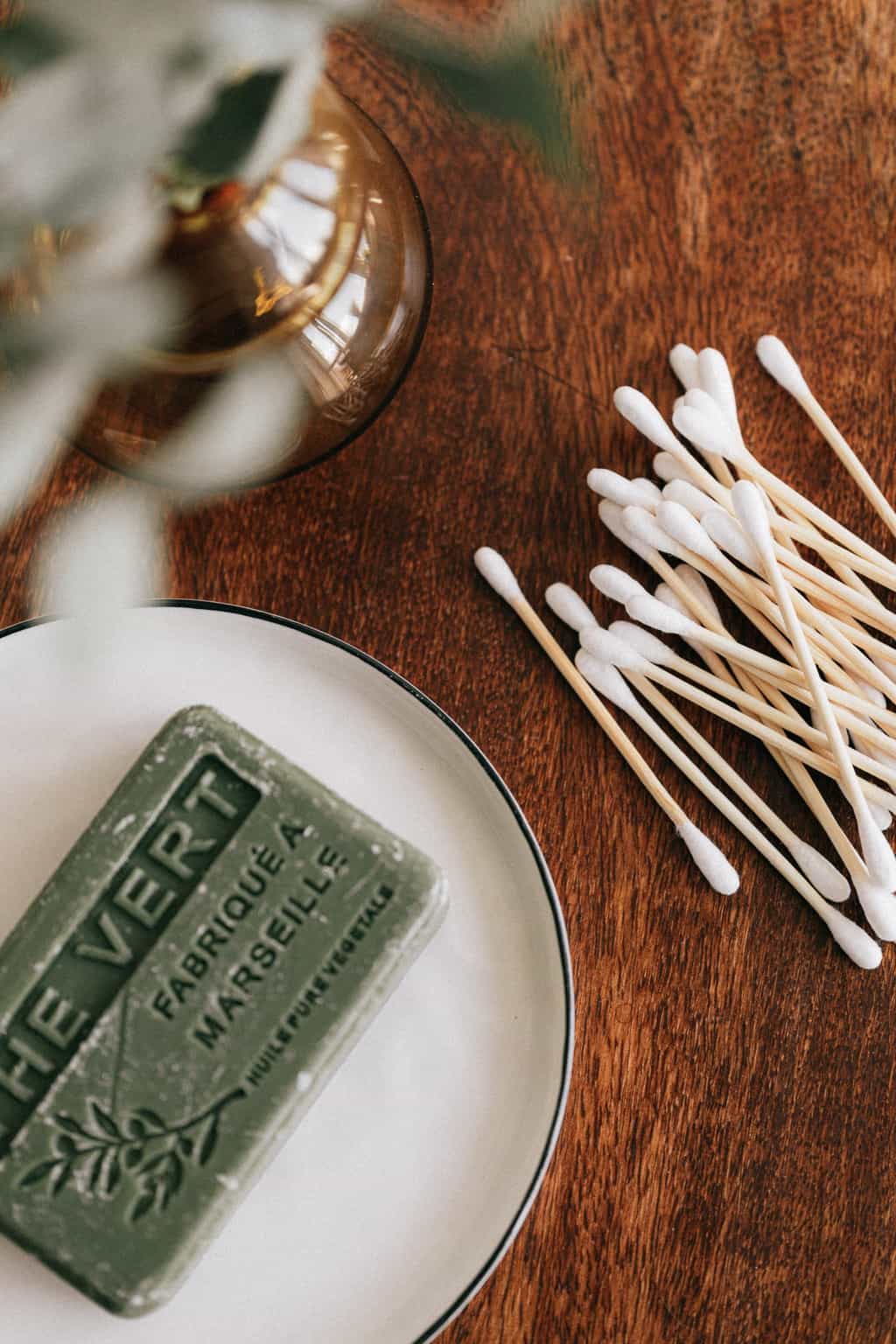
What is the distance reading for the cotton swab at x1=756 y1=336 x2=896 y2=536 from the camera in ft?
1.78

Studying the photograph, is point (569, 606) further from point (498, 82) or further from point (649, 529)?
point (498, 82)

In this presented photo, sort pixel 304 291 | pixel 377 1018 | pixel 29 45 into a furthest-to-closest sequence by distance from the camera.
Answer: pixel 377 1018
pixel 304 291
pixel 29 45

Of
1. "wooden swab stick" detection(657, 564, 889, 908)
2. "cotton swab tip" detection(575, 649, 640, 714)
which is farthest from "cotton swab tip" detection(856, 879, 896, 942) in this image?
"cotton swab tip" detection(575, 649, 640, 714)

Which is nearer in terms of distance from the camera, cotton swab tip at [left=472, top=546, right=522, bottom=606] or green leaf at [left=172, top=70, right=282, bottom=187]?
green leaf at [left=172, top=70, right=282, bottom=187]

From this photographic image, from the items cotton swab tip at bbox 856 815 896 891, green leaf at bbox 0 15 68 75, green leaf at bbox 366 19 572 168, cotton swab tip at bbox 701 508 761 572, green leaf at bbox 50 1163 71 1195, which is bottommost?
cotton swab tip at bbox 856 815 896 891

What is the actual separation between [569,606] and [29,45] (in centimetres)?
38

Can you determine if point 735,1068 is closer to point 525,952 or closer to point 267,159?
point 525,952

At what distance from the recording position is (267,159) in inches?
8.6

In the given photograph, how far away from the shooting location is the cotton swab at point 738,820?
1.72 feet

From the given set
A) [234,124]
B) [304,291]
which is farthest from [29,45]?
[304,291]

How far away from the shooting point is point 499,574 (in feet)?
1.78

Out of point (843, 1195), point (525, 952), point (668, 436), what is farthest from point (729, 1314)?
point (668, 436)

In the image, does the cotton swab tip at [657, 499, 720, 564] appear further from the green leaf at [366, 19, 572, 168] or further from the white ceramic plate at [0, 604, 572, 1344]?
the green leaf at [366, 19, 572, 168]

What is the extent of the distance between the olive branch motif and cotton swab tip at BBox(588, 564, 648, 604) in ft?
0.93
